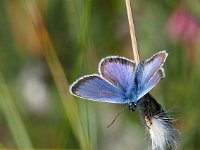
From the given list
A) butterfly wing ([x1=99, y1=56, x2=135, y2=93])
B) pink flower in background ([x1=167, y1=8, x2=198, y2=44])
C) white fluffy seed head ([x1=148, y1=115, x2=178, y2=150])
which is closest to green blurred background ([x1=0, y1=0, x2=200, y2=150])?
pink flower in background ([x1=167, y1=8, x2=198, y2=44])

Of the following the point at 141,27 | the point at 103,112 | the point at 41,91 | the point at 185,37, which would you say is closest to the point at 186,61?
the point at 185,37

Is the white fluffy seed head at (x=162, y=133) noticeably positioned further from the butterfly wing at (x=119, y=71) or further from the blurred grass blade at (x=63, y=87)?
the blurred grass blade at (x=63, y=87)

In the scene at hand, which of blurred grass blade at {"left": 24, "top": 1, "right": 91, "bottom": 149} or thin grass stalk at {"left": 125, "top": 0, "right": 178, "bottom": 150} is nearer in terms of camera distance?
thin grass stalk at {"left": 125, "top": 0, "right": 178, "bottom": 150}

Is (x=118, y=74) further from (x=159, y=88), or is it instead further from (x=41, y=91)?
(x=41, y=91)

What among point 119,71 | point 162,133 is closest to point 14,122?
point 119,71

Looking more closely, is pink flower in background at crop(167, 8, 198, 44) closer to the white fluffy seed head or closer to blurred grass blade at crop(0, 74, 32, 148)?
blurred grass blade at crop(0, 74, 32, 148)

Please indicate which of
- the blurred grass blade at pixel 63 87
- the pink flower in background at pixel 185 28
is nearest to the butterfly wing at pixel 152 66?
the blurred grass blade at pixel 63 87

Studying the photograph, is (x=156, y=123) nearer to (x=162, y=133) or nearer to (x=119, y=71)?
(x=162, y=133)
